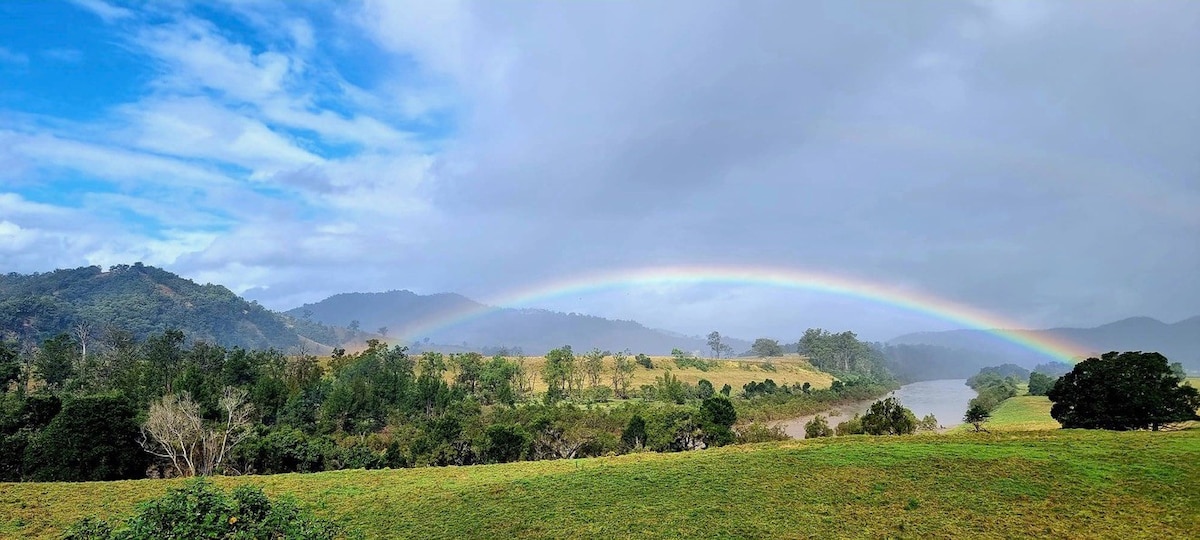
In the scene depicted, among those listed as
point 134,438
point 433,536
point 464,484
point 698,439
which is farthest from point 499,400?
point 433,536

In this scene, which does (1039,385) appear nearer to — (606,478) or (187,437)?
(606,478)

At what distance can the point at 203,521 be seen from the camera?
8320 millimetres

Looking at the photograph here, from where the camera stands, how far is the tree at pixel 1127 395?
126ft

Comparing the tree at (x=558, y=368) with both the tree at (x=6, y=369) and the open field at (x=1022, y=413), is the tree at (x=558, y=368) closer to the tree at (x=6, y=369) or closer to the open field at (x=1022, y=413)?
the open field at (x=1022, y=413)

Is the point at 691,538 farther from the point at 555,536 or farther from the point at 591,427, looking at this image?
the point at 591,427

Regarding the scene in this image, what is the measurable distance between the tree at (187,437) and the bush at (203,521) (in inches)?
1604

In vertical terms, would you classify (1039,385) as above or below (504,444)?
→ above

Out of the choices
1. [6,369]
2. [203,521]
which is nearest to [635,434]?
[203,521]

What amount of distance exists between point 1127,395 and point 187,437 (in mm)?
69119

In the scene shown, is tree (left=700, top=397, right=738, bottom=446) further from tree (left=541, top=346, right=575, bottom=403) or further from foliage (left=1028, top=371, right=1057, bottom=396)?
foliage (left=1028, top=371, right=1057, bottom=396)

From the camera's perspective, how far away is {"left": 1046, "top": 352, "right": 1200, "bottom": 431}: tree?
3853 cm

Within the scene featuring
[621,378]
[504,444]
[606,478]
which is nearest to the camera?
[606,478]

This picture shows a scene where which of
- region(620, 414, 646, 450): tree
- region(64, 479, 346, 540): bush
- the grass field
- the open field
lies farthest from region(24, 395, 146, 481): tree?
the open field

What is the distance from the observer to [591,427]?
64.6 m
